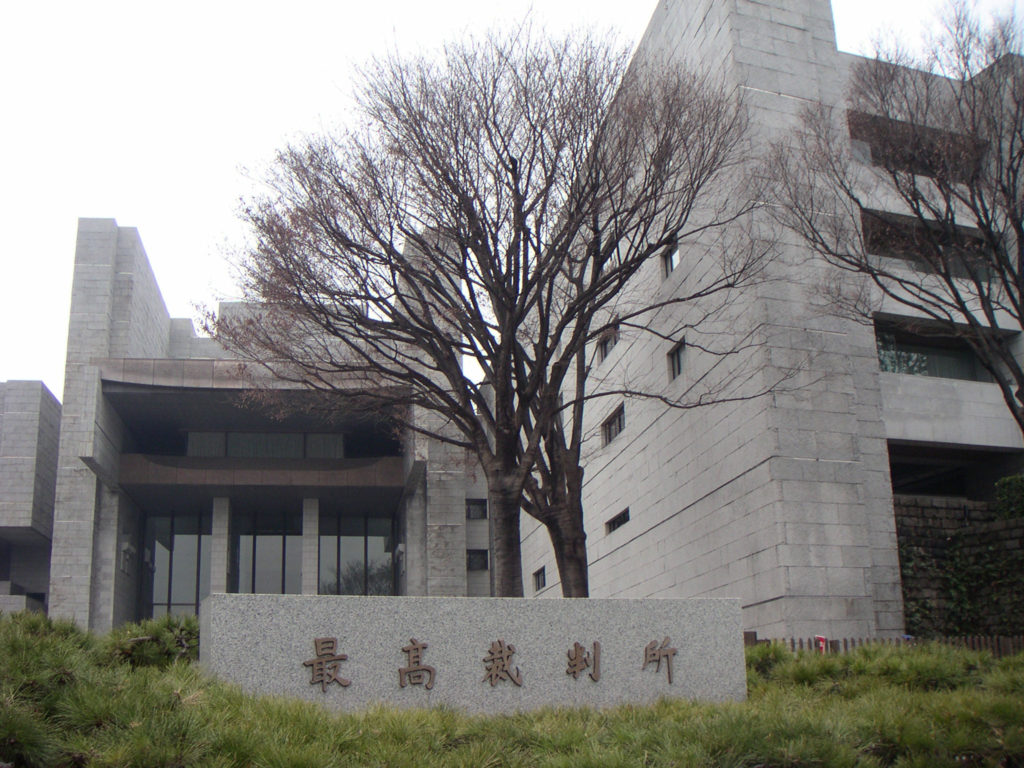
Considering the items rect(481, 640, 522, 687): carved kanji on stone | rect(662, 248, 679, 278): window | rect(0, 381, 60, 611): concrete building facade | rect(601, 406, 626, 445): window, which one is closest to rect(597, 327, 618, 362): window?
rect(601, 406, 626, 445): window

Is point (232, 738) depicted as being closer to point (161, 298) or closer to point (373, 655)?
point (373, 655)

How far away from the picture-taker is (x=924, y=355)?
2402cm

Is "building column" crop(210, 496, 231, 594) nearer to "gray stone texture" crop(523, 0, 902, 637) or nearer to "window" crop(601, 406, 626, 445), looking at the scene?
"window" crop(601, 406, 626, 445)

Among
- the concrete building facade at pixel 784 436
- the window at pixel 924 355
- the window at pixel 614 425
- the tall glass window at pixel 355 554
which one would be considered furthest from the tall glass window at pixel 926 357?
the tall glass window at pixel 355 554

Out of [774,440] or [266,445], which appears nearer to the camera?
[774,440]

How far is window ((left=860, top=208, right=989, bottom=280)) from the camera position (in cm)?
1759

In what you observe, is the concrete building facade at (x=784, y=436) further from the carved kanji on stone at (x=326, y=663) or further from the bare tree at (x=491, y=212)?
the carved kanji on stone at (x=326, y=663)

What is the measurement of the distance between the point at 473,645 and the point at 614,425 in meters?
17.3

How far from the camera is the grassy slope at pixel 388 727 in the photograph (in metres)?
7.49

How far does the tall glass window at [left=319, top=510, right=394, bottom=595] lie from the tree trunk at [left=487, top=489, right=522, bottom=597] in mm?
21344

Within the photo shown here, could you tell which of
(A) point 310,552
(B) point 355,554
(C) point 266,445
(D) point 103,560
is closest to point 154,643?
(D) point 103,560

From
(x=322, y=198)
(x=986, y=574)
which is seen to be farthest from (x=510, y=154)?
(x=986, y=574)

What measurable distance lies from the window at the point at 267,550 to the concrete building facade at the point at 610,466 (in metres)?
0.10

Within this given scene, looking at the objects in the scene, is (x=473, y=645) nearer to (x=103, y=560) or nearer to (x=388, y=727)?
(x=388, y=727)
